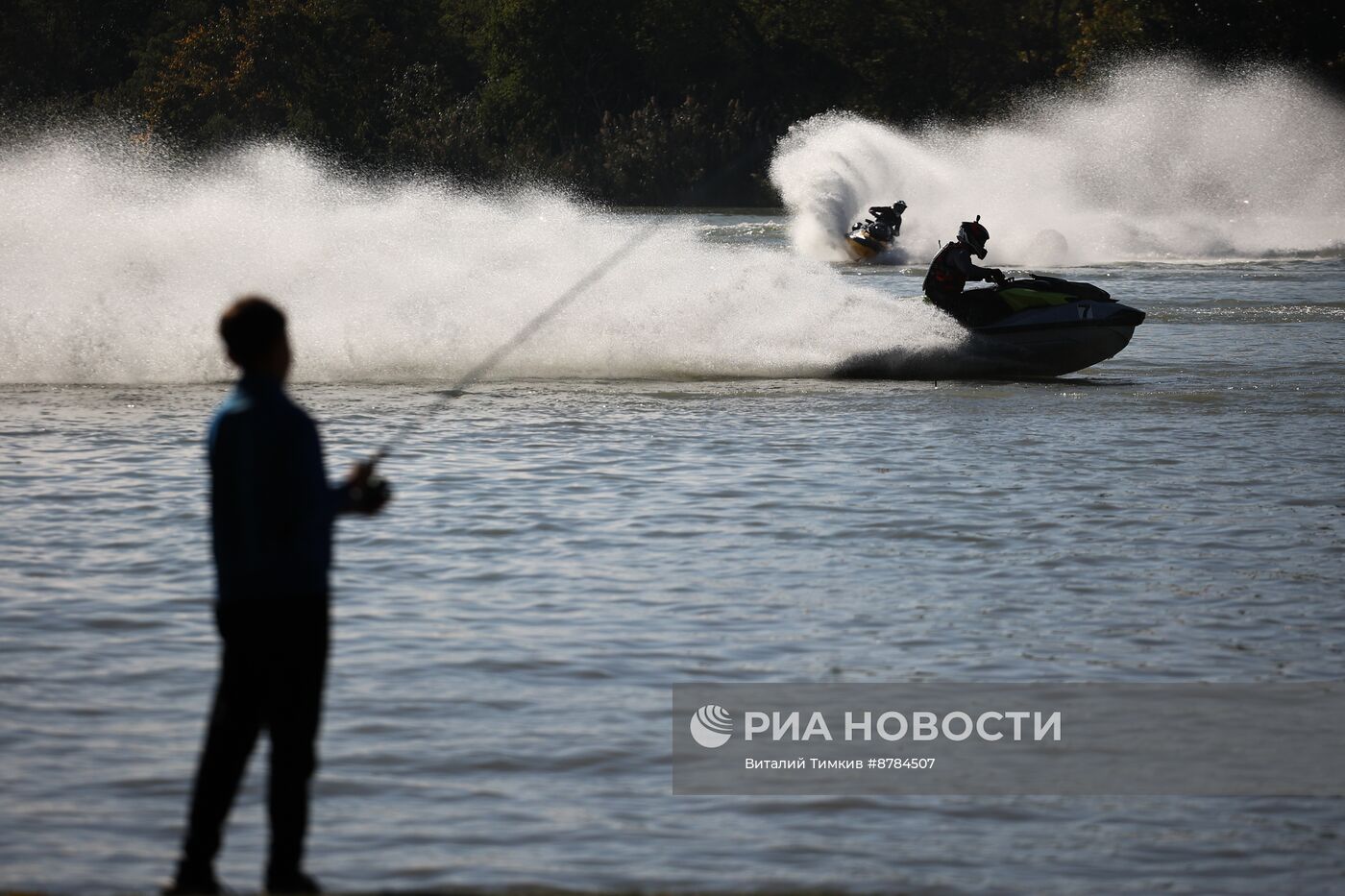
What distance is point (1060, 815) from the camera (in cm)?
604

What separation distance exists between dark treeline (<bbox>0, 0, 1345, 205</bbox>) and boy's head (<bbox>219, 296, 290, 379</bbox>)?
71.2 meters

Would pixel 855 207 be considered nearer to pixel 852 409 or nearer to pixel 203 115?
pixel 852 409

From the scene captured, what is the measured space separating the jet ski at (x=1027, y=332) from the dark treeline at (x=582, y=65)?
190ft

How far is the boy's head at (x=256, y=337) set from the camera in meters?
5.02

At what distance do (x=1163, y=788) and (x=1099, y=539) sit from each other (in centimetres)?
421

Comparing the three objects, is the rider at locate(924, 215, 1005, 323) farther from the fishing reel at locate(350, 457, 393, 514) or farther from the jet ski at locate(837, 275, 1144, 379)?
the fishing reel at locate(350, 457, 393, 514)

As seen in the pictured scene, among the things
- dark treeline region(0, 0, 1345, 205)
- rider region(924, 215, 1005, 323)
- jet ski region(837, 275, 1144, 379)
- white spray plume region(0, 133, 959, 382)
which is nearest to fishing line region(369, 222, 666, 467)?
white spray plume region(0, 133, 959, 382)

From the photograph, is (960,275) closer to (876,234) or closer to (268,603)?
(268,603)

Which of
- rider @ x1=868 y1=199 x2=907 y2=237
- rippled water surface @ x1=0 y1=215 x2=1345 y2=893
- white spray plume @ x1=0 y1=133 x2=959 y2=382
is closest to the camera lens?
rippled water surface @ x1=0 y1=215 x2=1345 y2=893

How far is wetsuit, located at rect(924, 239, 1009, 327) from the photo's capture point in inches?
689

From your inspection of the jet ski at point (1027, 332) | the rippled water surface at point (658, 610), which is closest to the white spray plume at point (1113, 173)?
the jet ski at point (1027, 332)

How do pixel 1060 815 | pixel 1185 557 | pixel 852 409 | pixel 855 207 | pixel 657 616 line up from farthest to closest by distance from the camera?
pixel 855 207 < pixel 852 409 < pixel 1185 557 < pixel 657 616 < pixel 1060 815

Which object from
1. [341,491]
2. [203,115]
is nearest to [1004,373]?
[341,491]

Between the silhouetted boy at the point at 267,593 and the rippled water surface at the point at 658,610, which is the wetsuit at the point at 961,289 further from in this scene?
the silhouetted boy at the point at 267,593
